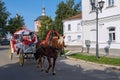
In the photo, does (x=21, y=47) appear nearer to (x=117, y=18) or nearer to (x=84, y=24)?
(x=117, y=18)

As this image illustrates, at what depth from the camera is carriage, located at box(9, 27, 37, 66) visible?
18.9 m

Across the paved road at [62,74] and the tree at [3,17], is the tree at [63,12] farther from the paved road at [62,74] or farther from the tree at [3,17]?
the paved road at [62,74]

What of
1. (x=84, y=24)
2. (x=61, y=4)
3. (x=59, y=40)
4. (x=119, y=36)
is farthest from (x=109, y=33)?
(x=61, y=4)

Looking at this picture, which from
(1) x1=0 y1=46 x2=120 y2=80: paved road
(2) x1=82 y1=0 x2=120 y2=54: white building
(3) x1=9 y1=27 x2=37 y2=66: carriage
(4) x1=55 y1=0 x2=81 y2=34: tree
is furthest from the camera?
(4) x1=55 y1=0 x2=81 y2=34: tree

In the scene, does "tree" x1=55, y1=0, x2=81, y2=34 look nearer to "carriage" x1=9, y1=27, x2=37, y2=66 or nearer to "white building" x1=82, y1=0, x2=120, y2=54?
"white building" x1=82, y1=0, x2=120, y2=54

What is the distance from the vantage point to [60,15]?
80.6m

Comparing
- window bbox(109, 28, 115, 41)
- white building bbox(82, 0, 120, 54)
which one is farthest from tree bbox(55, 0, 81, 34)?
window bbox(109, 28, 115, 41)

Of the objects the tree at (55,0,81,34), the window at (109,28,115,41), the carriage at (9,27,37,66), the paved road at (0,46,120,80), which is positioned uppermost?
the tree at (55,0,81,34)

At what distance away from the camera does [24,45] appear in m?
19.2

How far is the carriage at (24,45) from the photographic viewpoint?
18.9m

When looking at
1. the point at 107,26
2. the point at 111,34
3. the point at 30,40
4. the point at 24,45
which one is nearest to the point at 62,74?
the point at 24,45

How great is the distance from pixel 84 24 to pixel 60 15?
156 ft

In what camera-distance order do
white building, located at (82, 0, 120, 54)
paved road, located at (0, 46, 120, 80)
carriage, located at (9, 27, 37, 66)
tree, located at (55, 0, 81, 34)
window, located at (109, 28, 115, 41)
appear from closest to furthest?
1. paved road, located at (0, 46, 120, 80)
2. carriage, located at (9, 27, 37, 66)
3. white building, located at (82, 0, 120, 54)
4. window, located at (109, 28, 115, 41)
5. tree, located at (55, 0, 81, 34)

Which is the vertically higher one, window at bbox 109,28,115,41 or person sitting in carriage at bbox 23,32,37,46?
window at bbox 109,28,115,41
